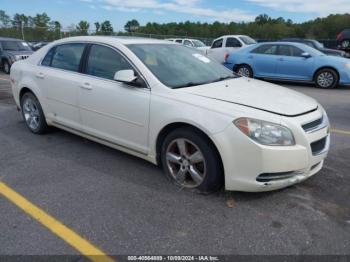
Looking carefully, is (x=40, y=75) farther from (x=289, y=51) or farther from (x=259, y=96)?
(x=289, y=51)

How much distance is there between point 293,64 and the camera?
39.7 ft

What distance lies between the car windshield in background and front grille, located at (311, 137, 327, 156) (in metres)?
1.41

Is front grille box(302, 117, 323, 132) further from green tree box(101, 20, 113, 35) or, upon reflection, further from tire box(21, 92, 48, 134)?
green tree box(101, 20, 113, 35)

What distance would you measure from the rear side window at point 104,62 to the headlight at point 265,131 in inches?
64.5

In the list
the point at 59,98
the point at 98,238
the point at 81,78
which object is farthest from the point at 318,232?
the point at 59,98

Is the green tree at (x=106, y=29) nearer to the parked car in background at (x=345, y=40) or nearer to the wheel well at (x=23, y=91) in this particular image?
the parked car in background at (x=345, y=40)

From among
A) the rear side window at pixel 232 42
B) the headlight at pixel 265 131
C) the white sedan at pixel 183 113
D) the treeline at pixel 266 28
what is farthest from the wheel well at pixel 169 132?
the treeline at pixel 266 28

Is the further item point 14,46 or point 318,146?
point 14,46

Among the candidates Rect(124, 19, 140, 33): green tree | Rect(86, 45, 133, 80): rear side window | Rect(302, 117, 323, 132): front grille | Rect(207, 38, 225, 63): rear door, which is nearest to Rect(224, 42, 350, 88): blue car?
Rect(207, 38, 225, 63): rear door

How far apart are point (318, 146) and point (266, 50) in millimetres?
9835

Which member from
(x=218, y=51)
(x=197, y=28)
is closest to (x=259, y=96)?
(x=218, y=51)

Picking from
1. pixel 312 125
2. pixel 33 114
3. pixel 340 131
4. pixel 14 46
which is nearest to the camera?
pixel 312 125

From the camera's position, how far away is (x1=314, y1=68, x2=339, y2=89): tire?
11586 mm

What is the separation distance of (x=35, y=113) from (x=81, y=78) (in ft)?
4.80
